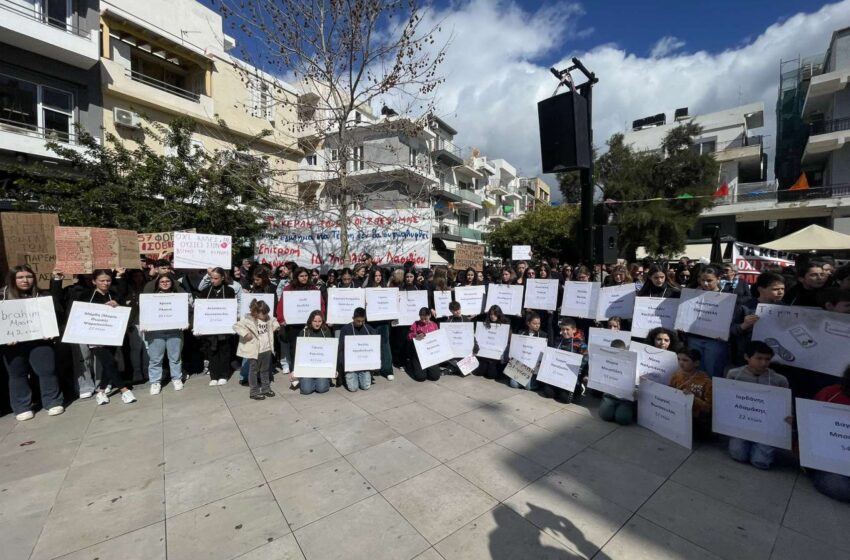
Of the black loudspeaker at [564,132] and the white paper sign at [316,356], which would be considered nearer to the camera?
the black loudspeaker at [564,132]

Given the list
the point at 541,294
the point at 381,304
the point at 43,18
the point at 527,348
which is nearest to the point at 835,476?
the point at 527,348

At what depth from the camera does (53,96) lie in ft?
38.7

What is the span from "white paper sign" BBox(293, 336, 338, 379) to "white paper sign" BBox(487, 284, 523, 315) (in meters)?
3.01

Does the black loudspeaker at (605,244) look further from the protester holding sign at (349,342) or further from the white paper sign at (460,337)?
the protester holding sign at (349,342)

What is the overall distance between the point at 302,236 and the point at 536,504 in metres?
7.69

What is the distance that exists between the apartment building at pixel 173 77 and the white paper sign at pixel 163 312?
282 inches

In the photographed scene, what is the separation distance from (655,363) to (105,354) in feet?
23.4

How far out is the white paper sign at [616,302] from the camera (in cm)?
545

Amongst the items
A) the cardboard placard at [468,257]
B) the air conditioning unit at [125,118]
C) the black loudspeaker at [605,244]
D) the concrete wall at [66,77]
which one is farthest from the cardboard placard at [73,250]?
the air conditioning unit at [125,118]

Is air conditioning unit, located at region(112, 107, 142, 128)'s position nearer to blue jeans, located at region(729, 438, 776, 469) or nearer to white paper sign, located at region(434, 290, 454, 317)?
white paper sign, located at region(434, 290, 454, 317)

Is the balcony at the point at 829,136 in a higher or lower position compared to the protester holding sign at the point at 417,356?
higher

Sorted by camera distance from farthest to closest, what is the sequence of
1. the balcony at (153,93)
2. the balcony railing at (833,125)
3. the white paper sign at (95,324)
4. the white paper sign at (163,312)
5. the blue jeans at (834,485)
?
the balcony railing at (833,125)
the balcony at (153,93)
the white paper sign at (163,312)
the white paper sign at (95,324)
the blue jeans at (834,485)

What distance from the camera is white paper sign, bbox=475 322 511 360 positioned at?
19.6ft

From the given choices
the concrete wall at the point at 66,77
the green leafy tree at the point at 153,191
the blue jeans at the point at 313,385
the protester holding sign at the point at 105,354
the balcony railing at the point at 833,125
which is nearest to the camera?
the protester holding sign at the point at 105,354
